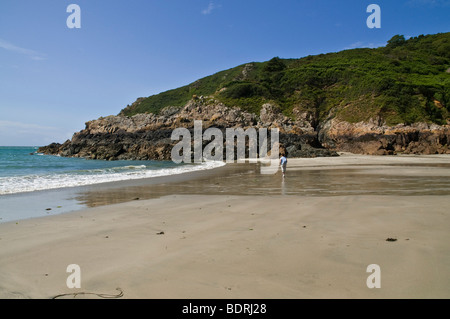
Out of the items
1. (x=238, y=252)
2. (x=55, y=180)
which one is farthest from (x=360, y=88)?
(x=238, y=252)

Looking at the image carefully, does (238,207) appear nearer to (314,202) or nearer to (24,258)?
(314,202)

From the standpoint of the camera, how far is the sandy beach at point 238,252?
8.82ft

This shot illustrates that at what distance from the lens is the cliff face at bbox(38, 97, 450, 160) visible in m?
33.2

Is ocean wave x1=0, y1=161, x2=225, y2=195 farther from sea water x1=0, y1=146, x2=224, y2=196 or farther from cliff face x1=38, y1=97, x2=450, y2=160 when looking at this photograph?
cliff face x1=38, y1=97, x2=450, y2=160

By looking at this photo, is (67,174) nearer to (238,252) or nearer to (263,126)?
(238,252)

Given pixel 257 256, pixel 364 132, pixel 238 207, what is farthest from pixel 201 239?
pixel 364 132

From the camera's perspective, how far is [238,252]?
365cm

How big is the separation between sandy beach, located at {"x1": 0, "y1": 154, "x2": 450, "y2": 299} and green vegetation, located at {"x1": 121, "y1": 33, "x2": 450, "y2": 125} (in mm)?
39999

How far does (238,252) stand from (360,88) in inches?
2127

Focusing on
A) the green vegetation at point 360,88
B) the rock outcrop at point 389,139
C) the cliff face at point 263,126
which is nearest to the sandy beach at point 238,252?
the cliff face at point 263,126

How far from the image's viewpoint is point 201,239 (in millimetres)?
4320

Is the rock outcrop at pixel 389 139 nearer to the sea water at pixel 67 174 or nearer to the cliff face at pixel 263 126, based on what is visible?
the cliff face at pixel 263 126

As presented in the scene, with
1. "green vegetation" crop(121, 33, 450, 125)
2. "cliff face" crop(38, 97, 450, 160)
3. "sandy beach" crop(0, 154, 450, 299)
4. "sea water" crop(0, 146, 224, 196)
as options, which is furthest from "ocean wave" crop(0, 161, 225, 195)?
"green vegetation" crop(121, 33, 450, 125)

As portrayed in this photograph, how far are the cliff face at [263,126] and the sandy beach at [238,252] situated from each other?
1083 inches
